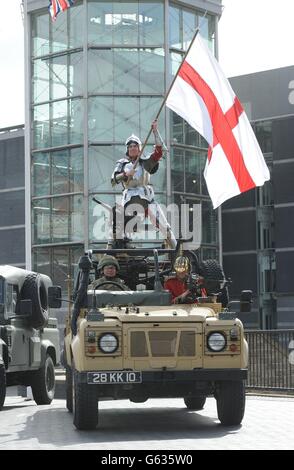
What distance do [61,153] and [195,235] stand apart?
29802 millimetres

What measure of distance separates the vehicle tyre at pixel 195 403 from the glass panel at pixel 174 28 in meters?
31.0

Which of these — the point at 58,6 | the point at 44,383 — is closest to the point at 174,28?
the point at 58,6

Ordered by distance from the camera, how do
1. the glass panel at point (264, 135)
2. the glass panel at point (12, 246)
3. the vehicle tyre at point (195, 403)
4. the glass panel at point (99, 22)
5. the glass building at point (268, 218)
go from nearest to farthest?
the vehicle tyre at point (195, 403)
the glass panel at point (99, 22)
the glass building at point (268, 218)
the glass panel at point (264, 135)
the glass panel at point (12, 246)

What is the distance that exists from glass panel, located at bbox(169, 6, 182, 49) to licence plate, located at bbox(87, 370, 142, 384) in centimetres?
3497

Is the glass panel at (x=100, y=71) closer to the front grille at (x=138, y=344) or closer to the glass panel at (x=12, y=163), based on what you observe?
the glass panel at (x=12, y=163)

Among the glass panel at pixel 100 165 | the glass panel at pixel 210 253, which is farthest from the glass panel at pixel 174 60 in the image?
the glass panel at pixel 210 253

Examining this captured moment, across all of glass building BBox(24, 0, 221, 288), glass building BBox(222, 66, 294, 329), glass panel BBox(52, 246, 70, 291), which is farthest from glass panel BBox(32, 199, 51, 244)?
glass building BBox(222, 66, 294, 329)

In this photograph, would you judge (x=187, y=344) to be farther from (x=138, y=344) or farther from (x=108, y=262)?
(x=108, y=262)

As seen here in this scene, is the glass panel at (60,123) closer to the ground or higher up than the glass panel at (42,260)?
higher up

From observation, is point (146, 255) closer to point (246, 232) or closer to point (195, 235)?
point (195, 235)

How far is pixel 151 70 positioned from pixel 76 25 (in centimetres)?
392

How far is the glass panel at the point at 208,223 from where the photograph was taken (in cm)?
4650

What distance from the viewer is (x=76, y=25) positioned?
44.7 meters

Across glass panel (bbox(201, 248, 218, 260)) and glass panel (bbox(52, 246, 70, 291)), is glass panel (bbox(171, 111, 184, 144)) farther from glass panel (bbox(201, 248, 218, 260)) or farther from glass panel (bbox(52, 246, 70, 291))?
glass panel (bbox(52, 246, 70, 291))
